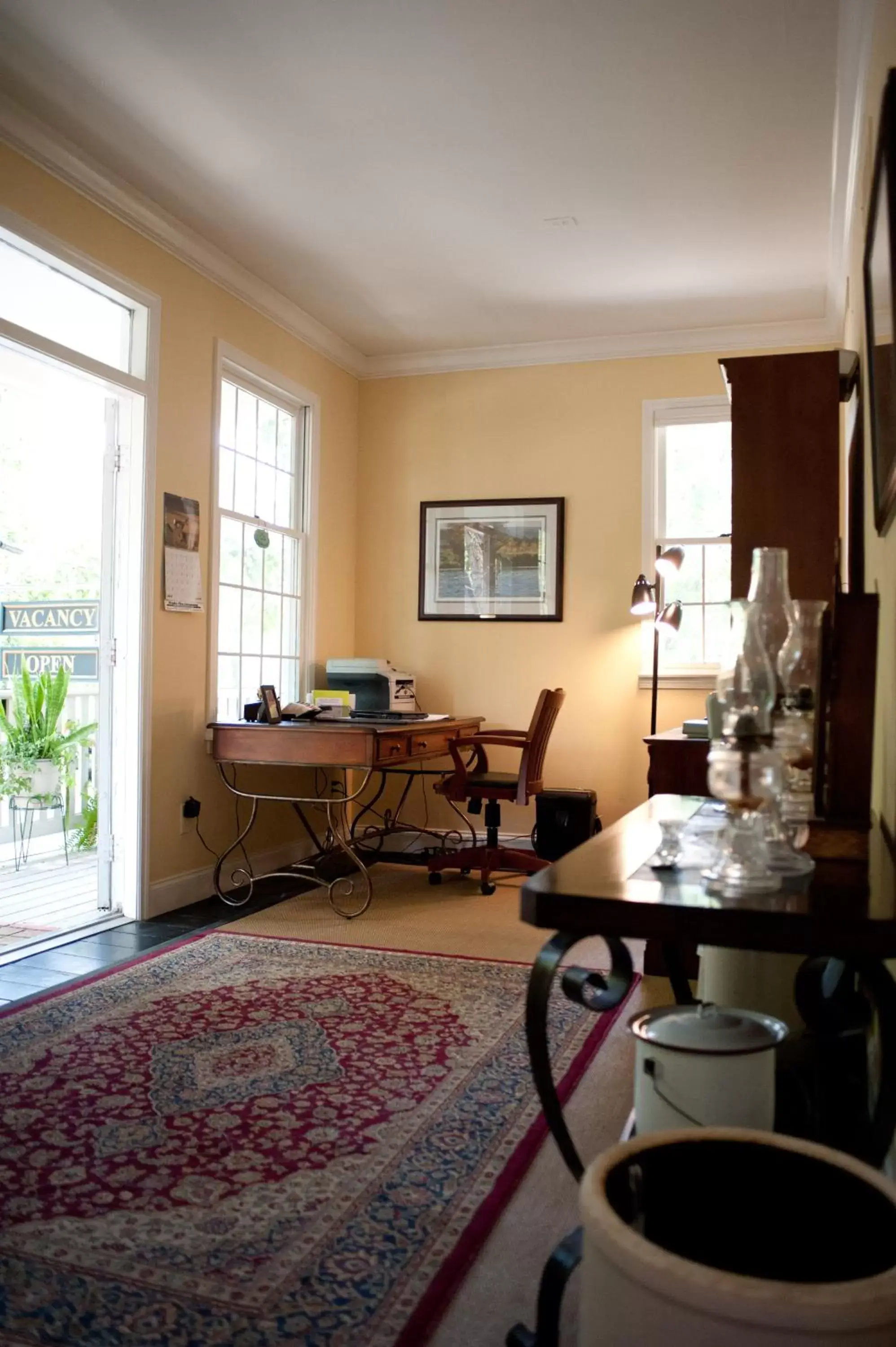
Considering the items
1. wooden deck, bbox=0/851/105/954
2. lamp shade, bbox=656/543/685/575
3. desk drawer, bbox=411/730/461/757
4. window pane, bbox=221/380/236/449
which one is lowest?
wooden deck, bbox=0/851/105/954

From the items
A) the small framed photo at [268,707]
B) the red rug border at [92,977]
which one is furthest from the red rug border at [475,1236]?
the small framed photo at [268,707]

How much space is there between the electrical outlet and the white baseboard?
0.62ft

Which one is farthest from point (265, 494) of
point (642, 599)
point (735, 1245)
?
point (735, 1245)

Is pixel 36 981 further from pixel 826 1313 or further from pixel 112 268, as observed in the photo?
pixel 826 1313

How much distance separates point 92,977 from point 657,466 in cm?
381

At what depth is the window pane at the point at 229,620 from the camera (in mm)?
4727

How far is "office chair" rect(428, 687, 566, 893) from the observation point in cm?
475

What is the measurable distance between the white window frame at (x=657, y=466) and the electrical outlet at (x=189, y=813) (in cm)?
243

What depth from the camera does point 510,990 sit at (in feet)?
10.4

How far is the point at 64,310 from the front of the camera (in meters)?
4.11

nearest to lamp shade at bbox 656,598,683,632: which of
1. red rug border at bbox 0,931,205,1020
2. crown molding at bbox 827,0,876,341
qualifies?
crown molding at bbox 827,0,876,341

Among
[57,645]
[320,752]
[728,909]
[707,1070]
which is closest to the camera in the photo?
[728,909]

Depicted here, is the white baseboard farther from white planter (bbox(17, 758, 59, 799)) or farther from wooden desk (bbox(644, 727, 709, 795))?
wooden desk (bbox(644, 727, 709, 795))

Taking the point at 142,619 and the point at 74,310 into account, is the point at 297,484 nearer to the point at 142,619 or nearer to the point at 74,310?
the point at 74,310
